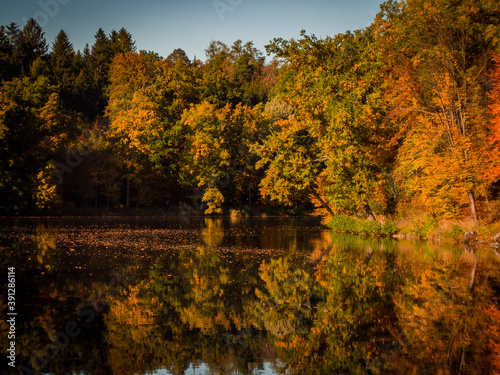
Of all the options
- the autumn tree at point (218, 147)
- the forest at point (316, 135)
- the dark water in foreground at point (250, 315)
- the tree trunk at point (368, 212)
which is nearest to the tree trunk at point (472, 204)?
the forest at point (316, 135)

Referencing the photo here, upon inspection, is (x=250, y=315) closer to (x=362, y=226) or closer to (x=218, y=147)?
(x=362, y=226)

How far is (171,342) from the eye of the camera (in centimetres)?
745

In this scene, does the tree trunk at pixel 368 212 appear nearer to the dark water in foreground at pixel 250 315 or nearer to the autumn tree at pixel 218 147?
the dark water in foreground at pixel 250 315

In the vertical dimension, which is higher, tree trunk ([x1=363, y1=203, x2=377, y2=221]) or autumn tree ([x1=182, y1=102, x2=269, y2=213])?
autumn tree ([x1=182, y1=102, x2=269, y2=213])

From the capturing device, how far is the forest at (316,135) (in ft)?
90.2

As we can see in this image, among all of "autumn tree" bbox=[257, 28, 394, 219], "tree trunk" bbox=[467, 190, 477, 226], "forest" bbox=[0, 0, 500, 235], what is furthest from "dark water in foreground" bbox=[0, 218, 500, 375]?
"autumn tree" bbox=[257, 28, 394, 219]

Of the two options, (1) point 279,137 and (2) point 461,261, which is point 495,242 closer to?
(2) point 461,261

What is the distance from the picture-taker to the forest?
27.5 meters

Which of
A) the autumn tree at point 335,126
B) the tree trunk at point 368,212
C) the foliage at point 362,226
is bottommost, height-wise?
the foliage at point 362,226

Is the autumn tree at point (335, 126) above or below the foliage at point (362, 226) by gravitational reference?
above

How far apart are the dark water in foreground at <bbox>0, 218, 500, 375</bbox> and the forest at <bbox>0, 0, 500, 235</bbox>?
43.0 feet

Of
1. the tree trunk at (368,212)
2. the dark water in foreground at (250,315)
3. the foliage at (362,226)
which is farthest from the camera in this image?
the tree trunk at (368,212)

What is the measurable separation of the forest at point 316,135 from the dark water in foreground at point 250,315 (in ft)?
43.0

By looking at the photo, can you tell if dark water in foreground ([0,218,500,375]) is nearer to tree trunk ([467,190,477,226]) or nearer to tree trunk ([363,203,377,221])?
tree trunk ([467,190,477,226])
